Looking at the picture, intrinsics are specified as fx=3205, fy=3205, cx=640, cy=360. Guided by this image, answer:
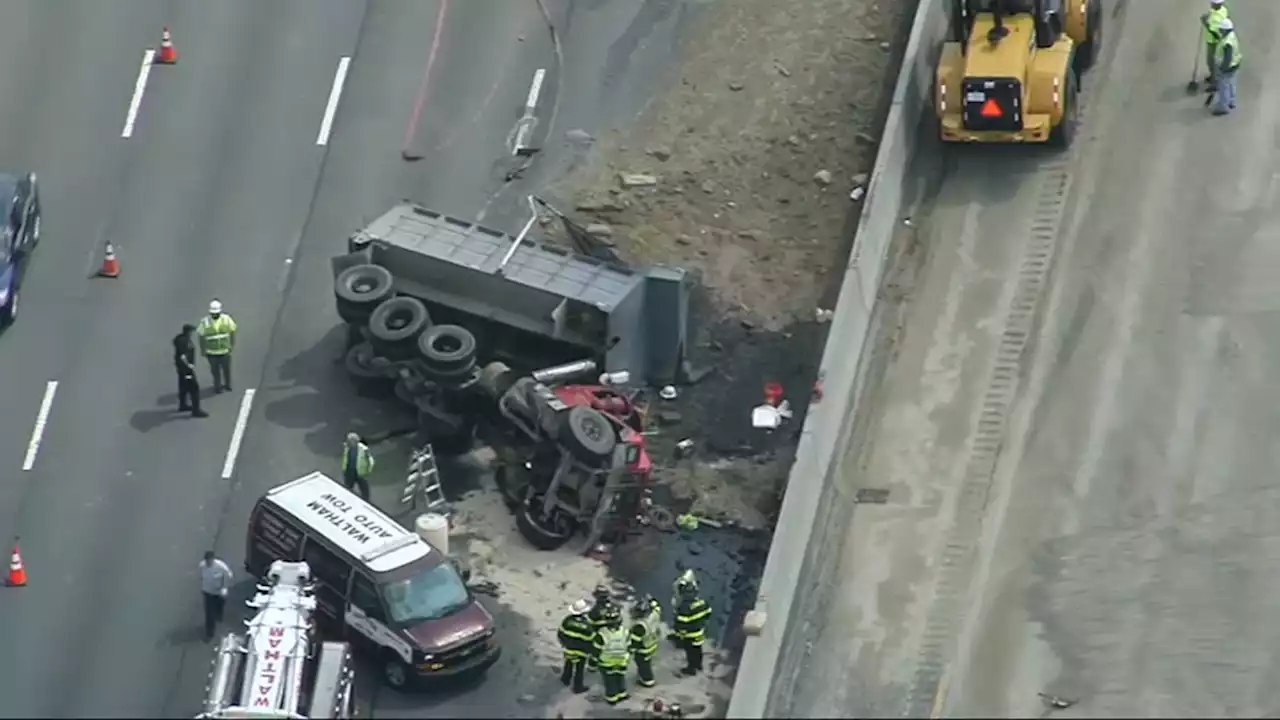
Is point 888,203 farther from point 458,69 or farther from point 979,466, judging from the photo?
point 458,69

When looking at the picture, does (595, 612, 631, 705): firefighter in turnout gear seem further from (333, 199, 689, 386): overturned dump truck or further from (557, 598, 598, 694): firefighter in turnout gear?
(333, 199, 689, 386): overturned dump truck

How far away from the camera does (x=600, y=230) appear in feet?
153

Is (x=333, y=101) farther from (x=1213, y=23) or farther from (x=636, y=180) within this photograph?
(x=1213, y=23)

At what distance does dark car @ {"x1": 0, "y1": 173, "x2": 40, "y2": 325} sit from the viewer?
1795 inches

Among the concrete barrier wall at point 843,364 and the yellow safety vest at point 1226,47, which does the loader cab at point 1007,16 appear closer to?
the concrete barrier wall at point 843,364

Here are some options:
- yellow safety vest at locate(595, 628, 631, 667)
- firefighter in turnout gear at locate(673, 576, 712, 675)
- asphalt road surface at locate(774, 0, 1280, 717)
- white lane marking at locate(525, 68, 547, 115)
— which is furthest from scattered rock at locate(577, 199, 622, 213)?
yellow safety vest at locate(595, 628, 631, 667)

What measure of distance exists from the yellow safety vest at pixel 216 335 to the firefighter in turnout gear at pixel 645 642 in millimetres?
7703

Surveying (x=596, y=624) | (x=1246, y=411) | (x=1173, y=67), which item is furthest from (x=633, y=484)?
(x=1173, y=67)

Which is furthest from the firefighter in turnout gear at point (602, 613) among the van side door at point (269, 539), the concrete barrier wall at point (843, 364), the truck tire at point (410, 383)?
the truck tire at point (410, 383)

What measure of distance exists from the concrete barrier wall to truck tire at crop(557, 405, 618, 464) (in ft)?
8.54

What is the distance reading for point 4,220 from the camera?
45.9m

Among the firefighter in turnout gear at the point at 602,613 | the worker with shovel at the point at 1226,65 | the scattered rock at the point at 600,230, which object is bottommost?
the firefighter in turnout gear at the point at 602,613

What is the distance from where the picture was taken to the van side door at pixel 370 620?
3934 cm

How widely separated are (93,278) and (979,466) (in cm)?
1361
